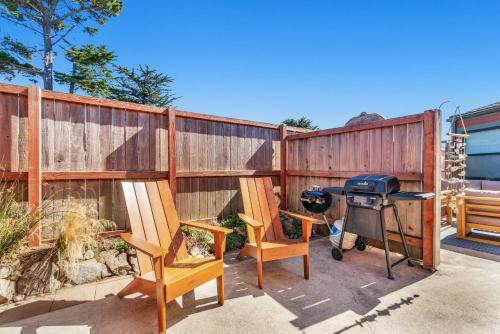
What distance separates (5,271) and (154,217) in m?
1.35

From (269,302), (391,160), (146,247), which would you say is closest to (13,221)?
(146,247)

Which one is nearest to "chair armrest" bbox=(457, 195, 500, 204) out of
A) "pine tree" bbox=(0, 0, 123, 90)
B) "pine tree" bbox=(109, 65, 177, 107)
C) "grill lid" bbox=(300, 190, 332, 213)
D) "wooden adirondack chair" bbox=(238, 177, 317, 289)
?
"grill lid" bbox=(300, 190, 332, 213)

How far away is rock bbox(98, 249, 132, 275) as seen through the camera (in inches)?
105

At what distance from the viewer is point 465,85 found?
7445mm

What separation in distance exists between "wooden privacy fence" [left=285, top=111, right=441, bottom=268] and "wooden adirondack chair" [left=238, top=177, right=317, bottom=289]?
1.23 meters

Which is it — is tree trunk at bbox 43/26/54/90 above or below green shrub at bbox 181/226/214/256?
above

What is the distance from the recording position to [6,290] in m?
2.16

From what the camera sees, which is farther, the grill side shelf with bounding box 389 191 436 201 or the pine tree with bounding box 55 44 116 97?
the pine tree with bounding box 55 44 116 97

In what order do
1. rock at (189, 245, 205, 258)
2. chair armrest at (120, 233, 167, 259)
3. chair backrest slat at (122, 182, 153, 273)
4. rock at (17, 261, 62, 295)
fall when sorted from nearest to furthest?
chair armrest at (120, 233, 167, 259), chair backrest slat at (122, 182, 153, 273), rock at (17, 261, 62, 295), rock at (189, 245, 205, 258)

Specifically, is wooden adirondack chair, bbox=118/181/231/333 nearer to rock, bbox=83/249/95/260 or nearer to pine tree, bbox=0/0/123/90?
rock, bbox=83/249/95/260

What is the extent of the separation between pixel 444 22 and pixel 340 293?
6.45 metres

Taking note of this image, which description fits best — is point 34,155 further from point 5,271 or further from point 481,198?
point 481,198

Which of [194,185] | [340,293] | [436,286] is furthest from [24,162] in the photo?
[436,286]

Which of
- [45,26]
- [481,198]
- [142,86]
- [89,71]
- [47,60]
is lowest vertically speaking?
[481,198]
